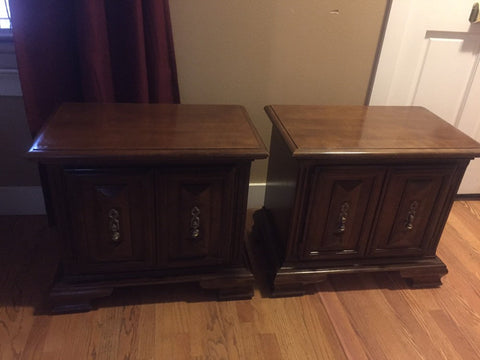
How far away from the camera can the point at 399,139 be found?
1.47 meters

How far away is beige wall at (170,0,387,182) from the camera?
1717 millimetres

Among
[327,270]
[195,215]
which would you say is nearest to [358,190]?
[327,270]

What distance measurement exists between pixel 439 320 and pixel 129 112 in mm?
1330

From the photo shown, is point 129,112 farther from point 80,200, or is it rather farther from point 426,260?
point 426,260

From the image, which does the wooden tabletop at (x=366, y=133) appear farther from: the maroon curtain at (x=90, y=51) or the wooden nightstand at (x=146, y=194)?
the maroon curtain at (x=90, y=51)

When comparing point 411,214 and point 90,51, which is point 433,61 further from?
point 90,51

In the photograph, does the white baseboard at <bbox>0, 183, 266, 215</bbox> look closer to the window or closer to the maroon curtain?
the maroon curtain

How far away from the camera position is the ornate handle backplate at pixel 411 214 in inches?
60.9

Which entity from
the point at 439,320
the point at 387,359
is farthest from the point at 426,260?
the point at 387,359

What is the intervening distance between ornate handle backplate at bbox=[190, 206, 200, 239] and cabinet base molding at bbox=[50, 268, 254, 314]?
17cm

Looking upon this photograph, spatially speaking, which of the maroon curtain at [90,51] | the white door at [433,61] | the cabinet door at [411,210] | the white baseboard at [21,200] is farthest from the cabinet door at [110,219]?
the white door at [433,61]

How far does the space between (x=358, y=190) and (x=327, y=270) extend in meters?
0.33

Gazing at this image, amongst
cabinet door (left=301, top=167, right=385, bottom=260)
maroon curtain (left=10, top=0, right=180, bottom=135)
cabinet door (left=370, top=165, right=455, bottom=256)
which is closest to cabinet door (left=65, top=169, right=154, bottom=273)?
maroon curtain (left=10, top=0, right=180, bottom=135)

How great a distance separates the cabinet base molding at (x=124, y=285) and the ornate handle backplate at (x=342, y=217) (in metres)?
0.36
